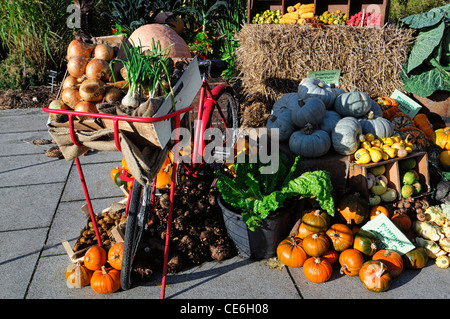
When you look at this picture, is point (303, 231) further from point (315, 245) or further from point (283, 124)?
point (283, 124)

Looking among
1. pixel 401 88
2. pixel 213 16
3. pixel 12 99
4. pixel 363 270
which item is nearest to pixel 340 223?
pixel 363 270

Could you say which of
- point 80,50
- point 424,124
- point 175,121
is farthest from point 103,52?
point 424,124

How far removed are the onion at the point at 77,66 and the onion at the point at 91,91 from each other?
294mm

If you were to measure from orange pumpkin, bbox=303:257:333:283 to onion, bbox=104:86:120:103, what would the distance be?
212cm

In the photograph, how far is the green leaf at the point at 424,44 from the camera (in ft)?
16.9

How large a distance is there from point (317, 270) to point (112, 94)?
2202mm

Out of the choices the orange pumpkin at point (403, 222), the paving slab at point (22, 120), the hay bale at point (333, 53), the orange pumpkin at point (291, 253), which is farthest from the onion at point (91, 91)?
the paving slab at point (22, 120)

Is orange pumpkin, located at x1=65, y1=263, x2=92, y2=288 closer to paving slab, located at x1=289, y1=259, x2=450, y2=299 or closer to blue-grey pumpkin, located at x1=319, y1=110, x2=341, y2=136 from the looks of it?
paving slab, located at x1=289, y1=259, x2=450, y2=299

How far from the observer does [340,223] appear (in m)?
3.68

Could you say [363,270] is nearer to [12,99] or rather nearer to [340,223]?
[340,223]

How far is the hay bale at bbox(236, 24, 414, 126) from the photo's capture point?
18.3ft

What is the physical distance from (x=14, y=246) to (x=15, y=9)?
6875 millimetres

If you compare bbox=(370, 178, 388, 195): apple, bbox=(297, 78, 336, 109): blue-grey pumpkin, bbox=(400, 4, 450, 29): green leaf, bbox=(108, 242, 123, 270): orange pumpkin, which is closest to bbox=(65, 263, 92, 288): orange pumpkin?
bbox=(108, 242, 123, 270): orange pumpkin

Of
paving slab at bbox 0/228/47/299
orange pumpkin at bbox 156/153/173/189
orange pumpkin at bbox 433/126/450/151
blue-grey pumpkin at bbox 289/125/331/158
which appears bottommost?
paving slab at bbox 0/228/47/299
